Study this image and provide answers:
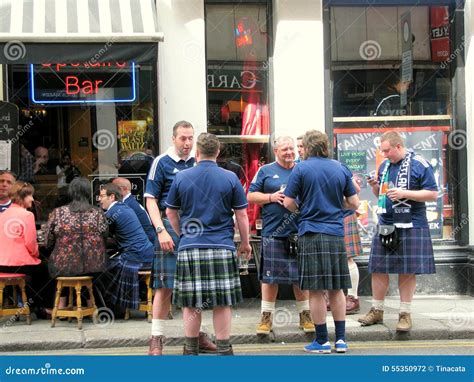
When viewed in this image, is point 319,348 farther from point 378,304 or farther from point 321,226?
point 378,304

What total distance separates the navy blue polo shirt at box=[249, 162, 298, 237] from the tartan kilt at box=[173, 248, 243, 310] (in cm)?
134

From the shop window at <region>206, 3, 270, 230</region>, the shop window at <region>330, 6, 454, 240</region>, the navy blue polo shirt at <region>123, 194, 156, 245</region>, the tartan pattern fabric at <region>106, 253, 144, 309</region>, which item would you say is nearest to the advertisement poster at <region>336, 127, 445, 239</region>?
the shop window at <region>330, 6, 454, 240</region>

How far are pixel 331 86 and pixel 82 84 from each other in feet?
10.1

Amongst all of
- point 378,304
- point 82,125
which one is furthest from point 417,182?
point 82,125

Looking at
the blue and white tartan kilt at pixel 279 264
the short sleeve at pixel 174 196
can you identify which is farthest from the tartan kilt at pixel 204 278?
the blue and white tartan kilt at pixel 279 264

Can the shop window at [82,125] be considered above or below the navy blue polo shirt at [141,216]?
above

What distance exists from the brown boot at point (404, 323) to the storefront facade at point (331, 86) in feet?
7.46

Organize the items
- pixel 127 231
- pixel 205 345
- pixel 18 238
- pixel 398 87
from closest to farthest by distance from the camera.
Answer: pixel 205 345 → pixel 18 238 → pixel 127 231 → pixel 398 87

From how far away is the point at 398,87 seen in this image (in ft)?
34.8

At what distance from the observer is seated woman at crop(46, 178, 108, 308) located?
8.23 metres

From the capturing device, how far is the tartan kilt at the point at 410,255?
7.91m

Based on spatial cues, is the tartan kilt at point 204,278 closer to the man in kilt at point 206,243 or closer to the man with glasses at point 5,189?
the man in kilt at point 206,243
